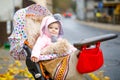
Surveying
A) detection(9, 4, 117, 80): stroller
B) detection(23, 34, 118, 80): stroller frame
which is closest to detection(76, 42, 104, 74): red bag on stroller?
detection(23, 34, 118, 80): stroller frame

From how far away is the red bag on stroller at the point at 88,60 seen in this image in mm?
4461

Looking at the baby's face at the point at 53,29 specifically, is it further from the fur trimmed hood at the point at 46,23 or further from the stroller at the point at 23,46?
the stroller at the point at 23,46

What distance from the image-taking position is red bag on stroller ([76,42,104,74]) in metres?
4.46

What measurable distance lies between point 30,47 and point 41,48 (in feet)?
0.83

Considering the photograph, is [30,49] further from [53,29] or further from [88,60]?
[88,60]

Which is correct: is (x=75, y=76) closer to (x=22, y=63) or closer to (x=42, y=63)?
(x=42, y=63)

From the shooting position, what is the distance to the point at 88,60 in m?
4.46

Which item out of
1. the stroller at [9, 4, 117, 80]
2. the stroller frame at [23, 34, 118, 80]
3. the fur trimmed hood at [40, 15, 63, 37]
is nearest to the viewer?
the stroller frame at [23, 34, 118, 80]

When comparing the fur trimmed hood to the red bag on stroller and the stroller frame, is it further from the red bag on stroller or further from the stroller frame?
the red bag on stroller

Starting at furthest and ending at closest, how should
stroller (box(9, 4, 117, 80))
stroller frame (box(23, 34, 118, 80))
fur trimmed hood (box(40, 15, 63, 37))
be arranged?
1. fur trimmed hood (box(40, 15, 63, 37))
2. stroller (box(9, 4, 117, 80))
3. stroller frame (box(23, 34, 118, 80))

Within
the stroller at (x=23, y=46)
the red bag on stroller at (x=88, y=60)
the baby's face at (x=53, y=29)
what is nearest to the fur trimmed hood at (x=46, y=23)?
the baby's face at (x=53, y=29)

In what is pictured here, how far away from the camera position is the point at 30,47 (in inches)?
208

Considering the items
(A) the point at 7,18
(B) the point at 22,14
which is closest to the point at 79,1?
(A) the point at 7,18

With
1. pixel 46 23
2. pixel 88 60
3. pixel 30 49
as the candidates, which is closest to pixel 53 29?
pixel 46 23
